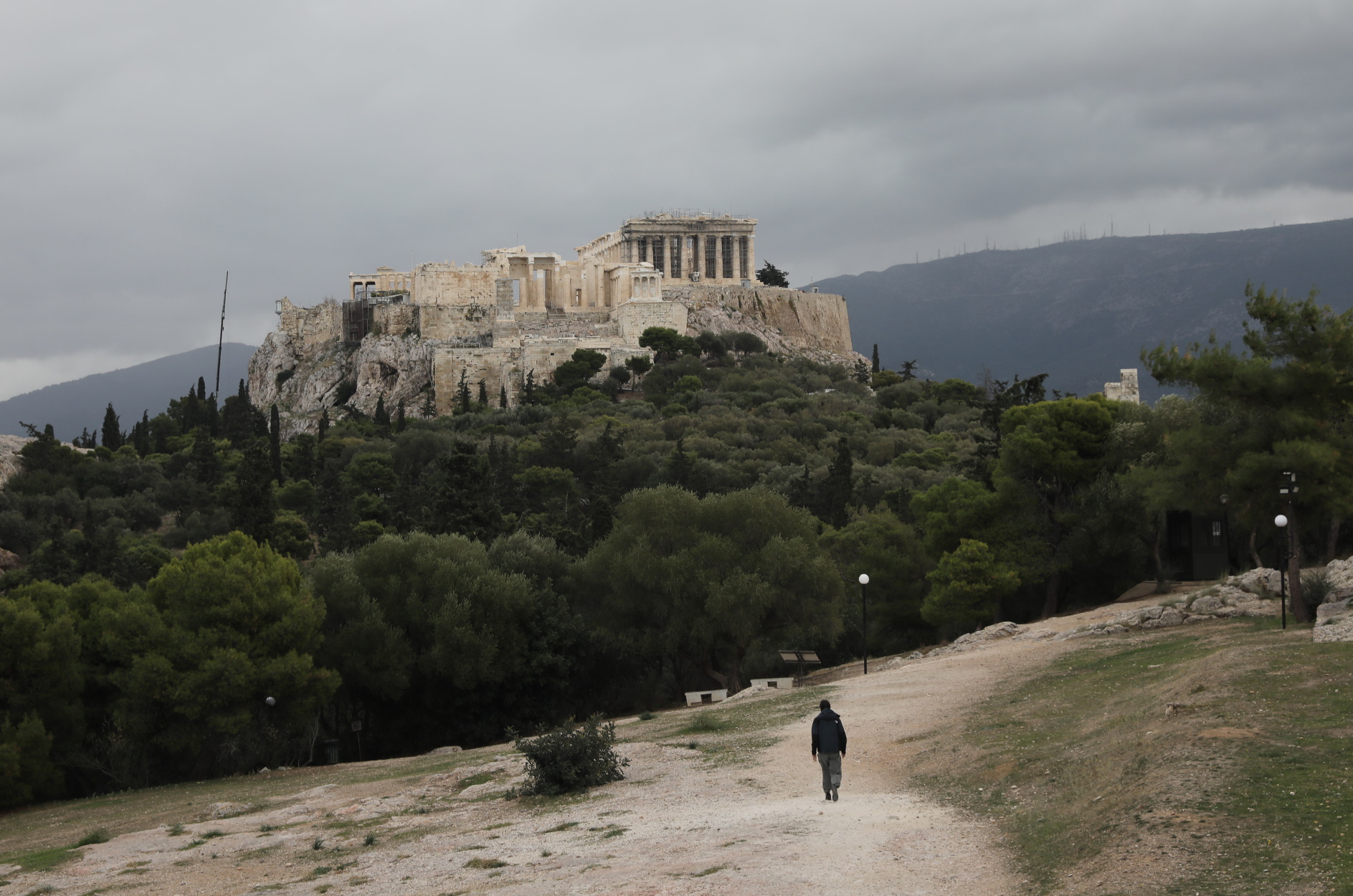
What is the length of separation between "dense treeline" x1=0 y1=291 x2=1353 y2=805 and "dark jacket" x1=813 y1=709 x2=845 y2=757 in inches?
582

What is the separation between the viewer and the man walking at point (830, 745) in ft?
52.6

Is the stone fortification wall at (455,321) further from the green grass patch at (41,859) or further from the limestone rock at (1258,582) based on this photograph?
the green grass patch at (41,859)

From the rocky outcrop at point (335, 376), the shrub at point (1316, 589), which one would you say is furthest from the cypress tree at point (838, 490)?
the rocky outcrop at point (335, 376)

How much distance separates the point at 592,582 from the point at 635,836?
22.3 m

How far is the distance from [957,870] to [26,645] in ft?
83.5

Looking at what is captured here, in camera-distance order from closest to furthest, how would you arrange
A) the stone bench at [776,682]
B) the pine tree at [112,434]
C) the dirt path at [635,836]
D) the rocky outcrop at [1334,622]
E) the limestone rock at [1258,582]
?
1. the dirt path at [635,836]
2. the rocky outcrop at [1334,622]
3. the limestone rock at [1258,582]
4. the stone bench at [776,682]
5. the pine tree at [112,434]

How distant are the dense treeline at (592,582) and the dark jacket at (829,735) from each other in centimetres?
1477

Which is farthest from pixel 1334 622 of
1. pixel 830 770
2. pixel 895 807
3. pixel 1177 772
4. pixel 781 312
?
pixel 781 312

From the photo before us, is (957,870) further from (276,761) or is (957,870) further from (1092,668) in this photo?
(276,761)

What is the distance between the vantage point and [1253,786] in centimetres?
1277

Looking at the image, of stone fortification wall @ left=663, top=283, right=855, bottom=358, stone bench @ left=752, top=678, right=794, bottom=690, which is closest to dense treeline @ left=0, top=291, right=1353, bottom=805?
stone bench @ left=752, top=678, right=794, bottom=690

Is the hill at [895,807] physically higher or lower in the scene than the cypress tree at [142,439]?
lower

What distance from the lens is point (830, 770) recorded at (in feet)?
52.9

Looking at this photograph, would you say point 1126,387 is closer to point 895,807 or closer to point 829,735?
point 829,735
